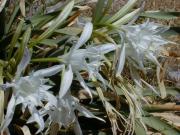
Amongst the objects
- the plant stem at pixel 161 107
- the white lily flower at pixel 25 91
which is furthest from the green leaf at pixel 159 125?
the white lily flower at pixel 25 91

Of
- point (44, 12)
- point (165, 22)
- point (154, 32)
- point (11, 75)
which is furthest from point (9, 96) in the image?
point (165, 22)

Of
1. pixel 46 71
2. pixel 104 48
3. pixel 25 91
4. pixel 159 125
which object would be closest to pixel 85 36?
pixel 104 48

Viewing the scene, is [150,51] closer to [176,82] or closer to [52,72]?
[52,72]

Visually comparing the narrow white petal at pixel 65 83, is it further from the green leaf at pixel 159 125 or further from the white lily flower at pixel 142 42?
the green leaf at pixel 159 125

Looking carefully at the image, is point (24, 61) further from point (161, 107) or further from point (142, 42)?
point (161, 107)

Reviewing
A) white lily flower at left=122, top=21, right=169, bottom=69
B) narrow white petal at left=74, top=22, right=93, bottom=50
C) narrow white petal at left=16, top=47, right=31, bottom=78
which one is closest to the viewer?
narrow white petal at left=16, top=47, right=31, bottom=78

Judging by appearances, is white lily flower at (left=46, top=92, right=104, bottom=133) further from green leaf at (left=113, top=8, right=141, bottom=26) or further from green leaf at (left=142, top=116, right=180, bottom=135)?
green leaf at (left=142, top=116, right=180, bottom=135)

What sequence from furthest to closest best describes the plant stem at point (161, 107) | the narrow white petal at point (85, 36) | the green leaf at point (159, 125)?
the plant stem at point (161, 107) < the green leaf at point (159, 125) < the narrow white petal at point (85, 36)

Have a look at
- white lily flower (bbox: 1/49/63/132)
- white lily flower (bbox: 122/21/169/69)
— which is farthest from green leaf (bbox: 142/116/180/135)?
white lily flower (bbox: 1/49/63/132)

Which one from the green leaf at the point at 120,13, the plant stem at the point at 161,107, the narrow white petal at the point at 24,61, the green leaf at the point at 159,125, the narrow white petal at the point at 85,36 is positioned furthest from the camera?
the plant stem at the point at 161,107
